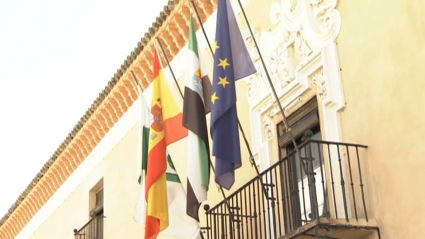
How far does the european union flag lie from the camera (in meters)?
8.50

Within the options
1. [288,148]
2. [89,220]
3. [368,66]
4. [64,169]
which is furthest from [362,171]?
[64,169]

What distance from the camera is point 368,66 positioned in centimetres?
802

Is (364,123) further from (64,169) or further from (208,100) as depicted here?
(64,169)

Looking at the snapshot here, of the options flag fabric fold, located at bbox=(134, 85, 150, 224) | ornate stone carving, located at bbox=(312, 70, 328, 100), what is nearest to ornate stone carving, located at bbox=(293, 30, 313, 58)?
ornate stone carving, located at bbox=(312, 70, 328, 100)

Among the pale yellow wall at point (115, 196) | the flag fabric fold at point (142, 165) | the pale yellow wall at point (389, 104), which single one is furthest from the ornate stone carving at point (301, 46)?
the pale yellow wall at point (115, 196)

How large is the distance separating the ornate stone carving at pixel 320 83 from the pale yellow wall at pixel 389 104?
0.31 m

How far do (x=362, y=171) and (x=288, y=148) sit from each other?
1.67 meters

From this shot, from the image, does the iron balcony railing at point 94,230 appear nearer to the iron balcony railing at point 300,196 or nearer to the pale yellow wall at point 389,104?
the iron balcony railing at point 300,196

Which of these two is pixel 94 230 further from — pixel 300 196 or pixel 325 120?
pixel 325 120

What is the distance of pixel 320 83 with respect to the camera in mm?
8711

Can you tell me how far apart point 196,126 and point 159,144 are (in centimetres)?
83

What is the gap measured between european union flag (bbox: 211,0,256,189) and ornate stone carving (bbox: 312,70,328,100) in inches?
24.8

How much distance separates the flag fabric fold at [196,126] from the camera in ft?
29.1

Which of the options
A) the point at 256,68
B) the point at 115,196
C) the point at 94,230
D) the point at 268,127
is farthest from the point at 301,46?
the point at 94,230
